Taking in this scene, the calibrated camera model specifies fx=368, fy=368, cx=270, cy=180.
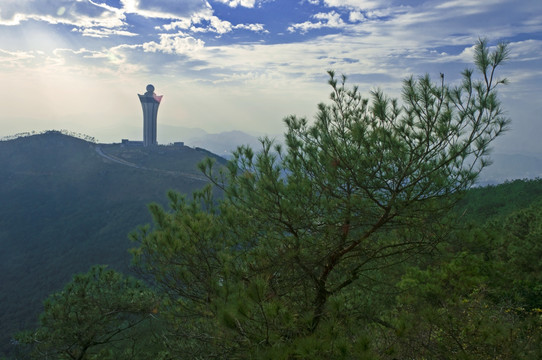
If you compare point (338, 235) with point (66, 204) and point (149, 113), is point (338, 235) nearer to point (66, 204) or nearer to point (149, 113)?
point (66, 204)

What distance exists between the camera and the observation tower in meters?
79.3

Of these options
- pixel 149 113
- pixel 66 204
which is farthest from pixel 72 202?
pixel 149 113

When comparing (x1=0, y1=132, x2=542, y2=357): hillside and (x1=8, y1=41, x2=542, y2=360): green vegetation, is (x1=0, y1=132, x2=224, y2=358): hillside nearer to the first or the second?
(x1=0, y1=132, x2=542, y2=357): hillside

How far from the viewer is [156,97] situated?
3155 inches

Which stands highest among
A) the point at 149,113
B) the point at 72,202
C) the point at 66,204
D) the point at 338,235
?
the point at 149,113

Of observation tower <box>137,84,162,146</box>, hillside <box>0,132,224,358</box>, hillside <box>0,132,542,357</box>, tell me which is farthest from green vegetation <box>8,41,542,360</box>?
observation tower <box>137,84,162,146</box>

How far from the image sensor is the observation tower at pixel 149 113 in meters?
79.3

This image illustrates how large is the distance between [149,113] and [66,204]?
27.1m

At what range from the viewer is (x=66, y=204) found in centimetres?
6341

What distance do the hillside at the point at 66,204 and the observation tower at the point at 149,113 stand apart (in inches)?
128

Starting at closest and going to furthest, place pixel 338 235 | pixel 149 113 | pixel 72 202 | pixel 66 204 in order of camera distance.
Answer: pixel 338 235, pixel 66 204, pixel 72 202, pixel 149 113

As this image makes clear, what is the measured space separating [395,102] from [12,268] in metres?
56.6

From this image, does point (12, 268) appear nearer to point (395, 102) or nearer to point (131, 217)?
point (131, 217)

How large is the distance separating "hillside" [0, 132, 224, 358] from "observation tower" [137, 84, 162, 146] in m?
3.25
